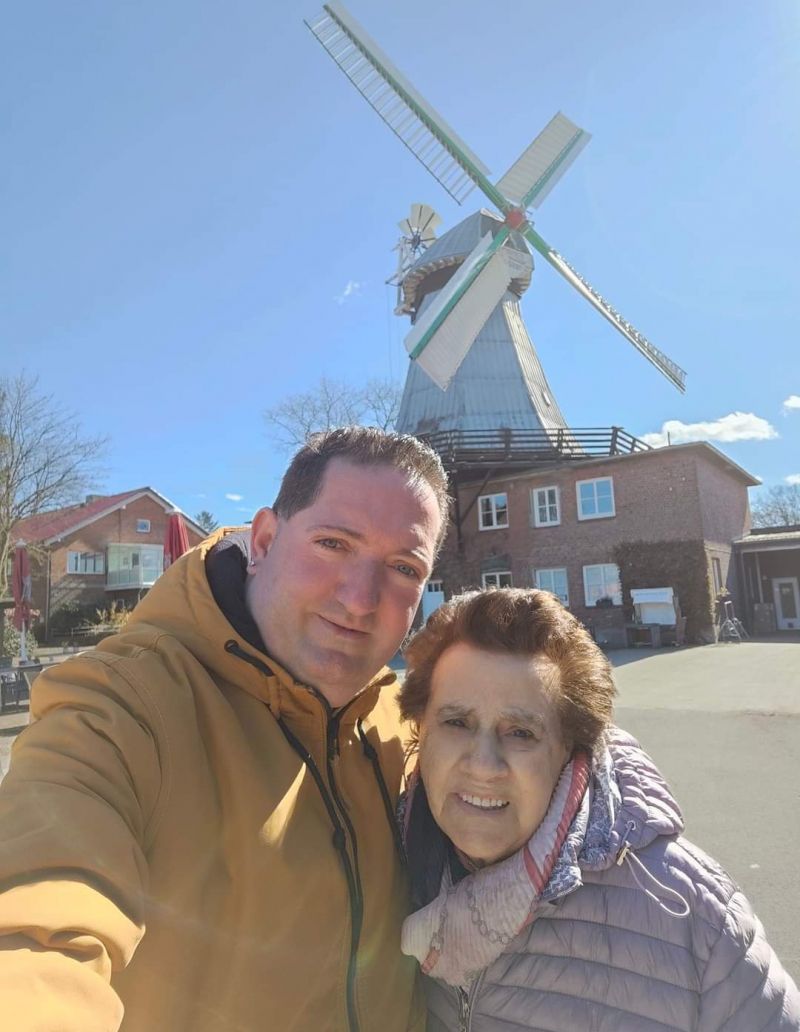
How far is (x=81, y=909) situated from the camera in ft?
2.94

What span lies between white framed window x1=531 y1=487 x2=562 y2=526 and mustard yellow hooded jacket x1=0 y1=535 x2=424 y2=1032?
21.7 meters

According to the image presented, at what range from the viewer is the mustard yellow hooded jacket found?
888 mm

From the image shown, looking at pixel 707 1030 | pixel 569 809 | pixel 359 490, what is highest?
pixel 359 490

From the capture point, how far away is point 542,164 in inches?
1032

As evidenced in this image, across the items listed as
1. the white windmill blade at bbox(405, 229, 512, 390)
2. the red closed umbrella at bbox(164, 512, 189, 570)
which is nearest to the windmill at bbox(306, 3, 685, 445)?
the white windmill blade at bbox(405, 229, 512, 390)

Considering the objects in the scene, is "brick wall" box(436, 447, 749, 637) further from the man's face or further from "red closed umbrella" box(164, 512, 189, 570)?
the man's face

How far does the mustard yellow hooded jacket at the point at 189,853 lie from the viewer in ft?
2.91

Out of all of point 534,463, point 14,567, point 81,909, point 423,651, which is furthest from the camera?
point 534,463

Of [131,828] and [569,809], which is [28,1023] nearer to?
[131,828]

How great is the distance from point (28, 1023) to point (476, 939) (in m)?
1.03

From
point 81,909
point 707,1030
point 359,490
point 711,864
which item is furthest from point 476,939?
point 359,490

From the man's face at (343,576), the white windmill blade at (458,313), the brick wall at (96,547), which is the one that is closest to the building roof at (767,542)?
the white windmill blade at (458,313)

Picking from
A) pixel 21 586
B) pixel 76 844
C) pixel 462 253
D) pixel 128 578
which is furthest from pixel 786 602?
pixel 128 578

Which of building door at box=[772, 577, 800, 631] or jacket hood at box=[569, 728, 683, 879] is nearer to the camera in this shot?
jacket hood at box=[569, 728, 683, 879]
